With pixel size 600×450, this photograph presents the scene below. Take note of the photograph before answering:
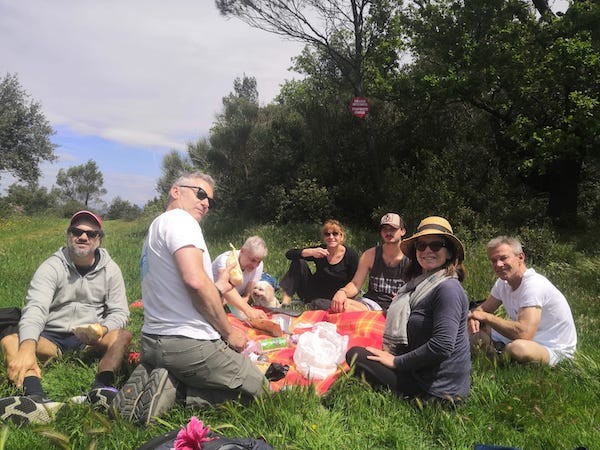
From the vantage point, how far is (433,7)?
1242 cm

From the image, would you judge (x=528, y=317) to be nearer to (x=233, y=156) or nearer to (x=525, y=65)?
(x=525, y=65)

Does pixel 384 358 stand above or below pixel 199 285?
below

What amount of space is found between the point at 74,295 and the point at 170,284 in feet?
5.44

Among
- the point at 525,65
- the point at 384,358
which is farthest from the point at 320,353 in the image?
the point at 525,65

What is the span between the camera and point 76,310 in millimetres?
4281

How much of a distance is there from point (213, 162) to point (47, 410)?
48.1 feet

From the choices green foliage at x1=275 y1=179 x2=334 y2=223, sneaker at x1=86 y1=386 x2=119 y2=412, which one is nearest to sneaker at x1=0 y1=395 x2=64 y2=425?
sneaker at x1=86 y1=386 x2=119 y2=412

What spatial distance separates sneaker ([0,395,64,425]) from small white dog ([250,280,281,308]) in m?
2.79

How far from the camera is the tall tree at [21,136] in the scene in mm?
26083

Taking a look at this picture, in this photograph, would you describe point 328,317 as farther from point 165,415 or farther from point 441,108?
point 441,108

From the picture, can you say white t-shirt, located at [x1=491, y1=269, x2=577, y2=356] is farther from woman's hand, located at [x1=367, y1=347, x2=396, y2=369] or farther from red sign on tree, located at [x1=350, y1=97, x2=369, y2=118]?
red sign on tree, located at [x1=350, y1=97, x2=369, y2=118]

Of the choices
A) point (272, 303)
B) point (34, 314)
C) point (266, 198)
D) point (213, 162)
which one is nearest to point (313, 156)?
point (266, 198)

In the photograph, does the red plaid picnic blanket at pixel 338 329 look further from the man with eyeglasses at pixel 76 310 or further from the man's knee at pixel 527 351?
the man's knee at pixel 527 351

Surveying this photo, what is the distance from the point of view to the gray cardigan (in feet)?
13.4
